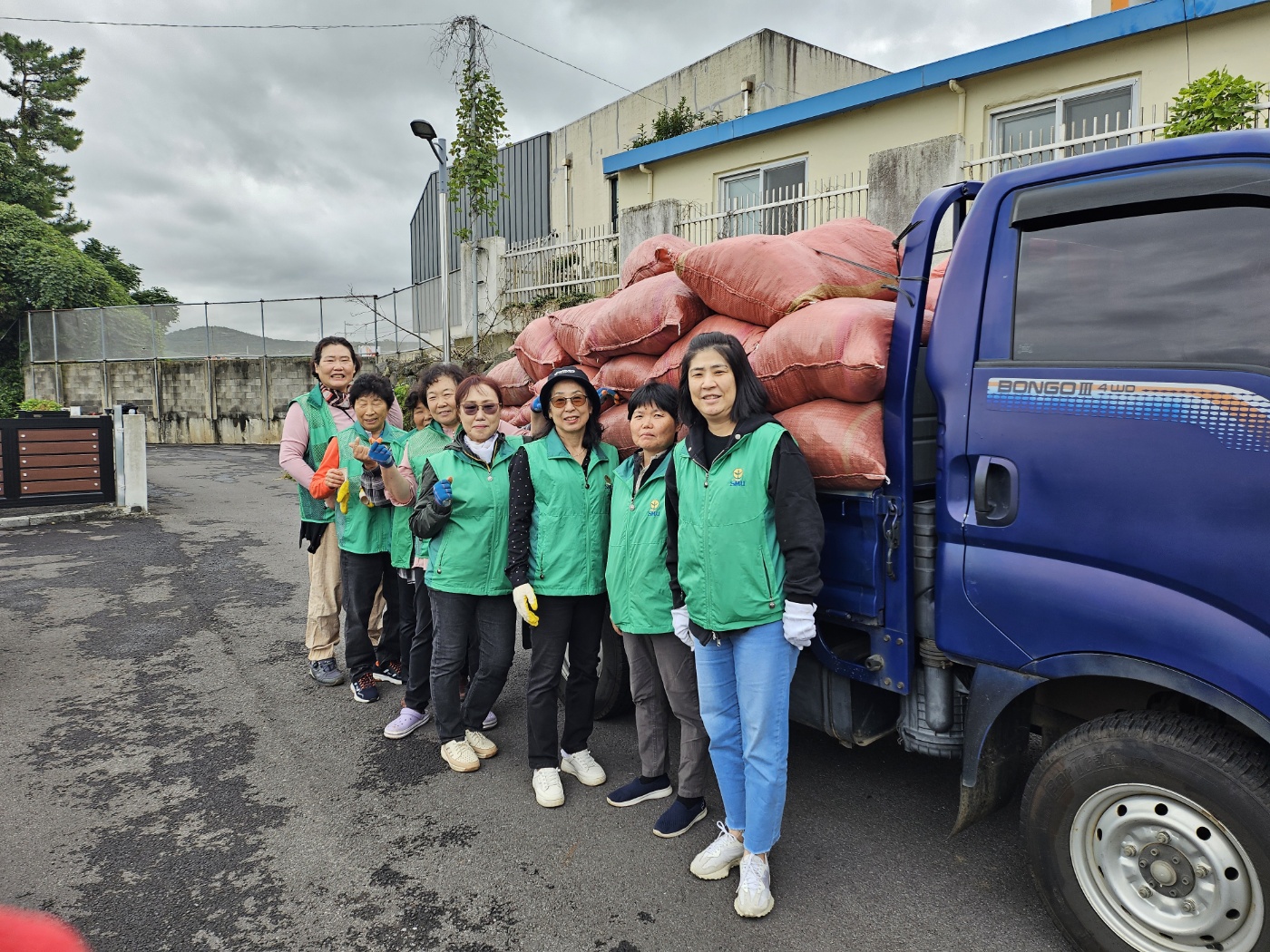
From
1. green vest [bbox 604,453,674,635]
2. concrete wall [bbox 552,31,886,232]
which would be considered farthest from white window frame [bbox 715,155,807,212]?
green vest [bbox 604,453,674,635]

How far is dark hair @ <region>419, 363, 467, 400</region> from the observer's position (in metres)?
4.39

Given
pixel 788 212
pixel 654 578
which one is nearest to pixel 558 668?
pixel 654 578

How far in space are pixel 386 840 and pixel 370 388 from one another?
96.8 inches

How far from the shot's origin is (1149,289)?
2264 mm

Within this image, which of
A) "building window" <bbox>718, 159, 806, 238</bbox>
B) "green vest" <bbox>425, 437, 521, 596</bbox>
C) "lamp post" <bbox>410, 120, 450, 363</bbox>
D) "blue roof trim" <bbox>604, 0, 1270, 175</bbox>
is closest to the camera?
"green vest" <bbox>425, 437, 521, 596</bbox>

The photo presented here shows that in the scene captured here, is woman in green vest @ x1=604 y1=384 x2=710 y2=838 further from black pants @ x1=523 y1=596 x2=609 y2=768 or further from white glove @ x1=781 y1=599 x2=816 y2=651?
white glove @ x1=781 y1=599 x2=816 y2=651

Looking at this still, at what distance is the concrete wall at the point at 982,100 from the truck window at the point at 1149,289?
7.99 metres

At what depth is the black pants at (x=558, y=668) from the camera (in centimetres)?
362

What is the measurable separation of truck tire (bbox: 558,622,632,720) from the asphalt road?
0.37 ft

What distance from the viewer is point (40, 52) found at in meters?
33.7

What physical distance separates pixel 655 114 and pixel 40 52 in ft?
99.7

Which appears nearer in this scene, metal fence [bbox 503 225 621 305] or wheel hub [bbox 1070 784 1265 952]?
wheel hub [bbox 1070 784 1265 952]

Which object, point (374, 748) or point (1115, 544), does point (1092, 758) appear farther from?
point (374, 748)

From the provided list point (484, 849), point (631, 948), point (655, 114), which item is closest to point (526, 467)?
point (484, 849)
